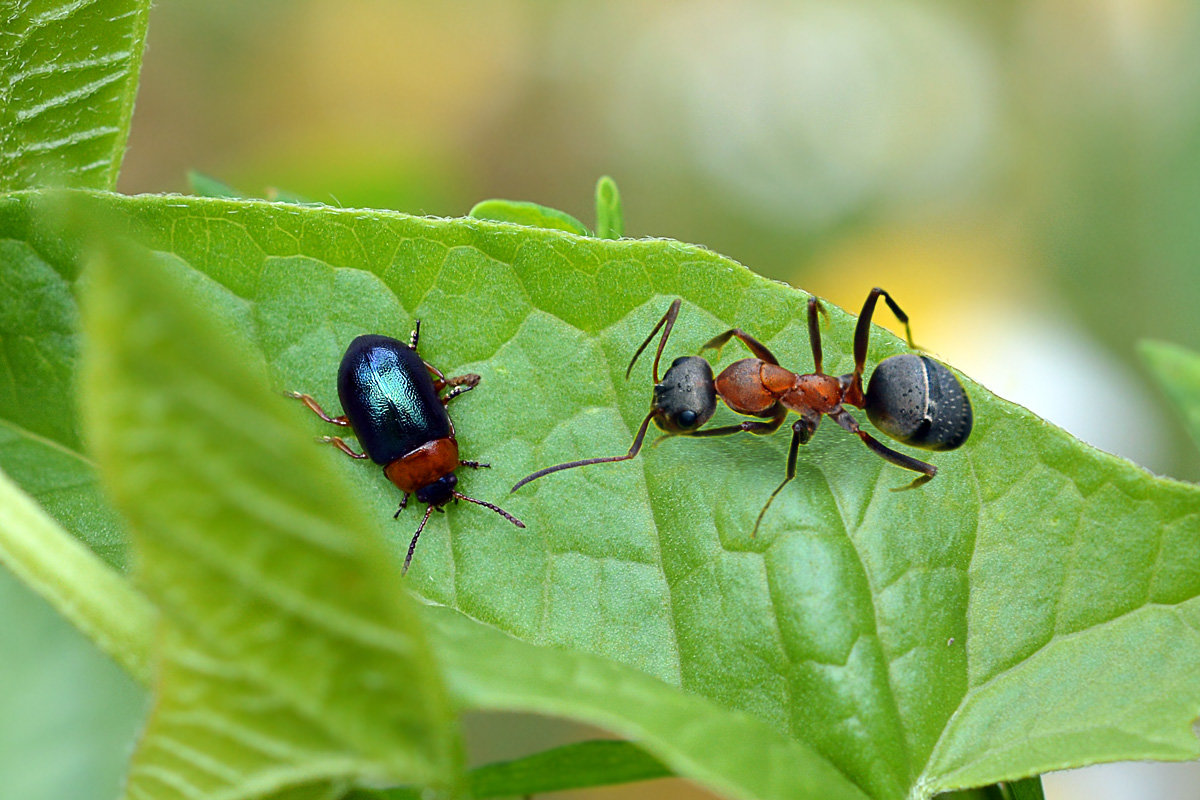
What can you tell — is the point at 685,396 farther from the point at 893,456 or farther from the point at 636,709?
the point at 636,709

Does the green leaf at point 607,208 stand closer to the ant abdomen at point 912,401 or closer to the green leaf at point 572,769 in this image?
the ant abdomen at point 912,401

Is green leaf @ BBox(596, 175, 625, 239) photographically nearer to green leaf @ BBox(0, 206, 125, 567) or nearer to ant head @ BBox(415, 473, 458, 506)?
ant head @ BBox(415, 473, 458, 506)

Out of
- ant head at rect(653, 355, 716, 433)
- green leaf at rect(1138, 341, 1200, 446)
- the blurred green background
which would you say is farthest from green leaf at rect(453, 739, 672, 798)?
the blurred green background

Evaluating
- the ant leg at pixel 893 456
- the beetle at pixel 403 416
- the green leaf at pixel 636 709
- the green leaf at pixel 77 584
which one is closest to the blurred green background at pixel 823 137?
the beetle at pixel 403 416

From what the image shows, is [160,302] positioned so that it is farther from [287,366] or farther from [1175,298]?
[1175,298]

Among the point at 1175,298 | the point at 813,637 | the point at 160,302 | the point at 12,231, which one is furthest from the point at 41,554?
the point at 1175,298
